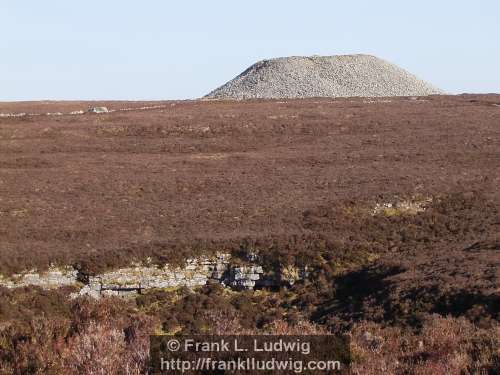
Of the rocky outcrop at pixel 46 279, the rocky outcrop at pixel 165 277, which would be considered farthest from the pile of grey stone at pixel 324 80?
the rocky outcrop at pixel 46 279

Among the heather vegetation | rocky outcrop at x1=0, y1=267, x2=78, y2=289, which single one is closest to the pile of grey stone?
the heather vegetation

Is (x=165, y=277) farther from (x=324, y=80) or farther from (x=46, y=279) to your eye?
(x=324, y=80)

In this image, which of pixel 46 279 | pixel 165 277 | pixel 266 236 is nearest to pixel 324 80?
pixel 266 236

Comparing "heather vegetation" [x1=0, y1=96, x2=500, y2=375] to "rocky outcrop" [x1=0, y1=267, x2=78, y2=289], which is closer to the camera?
"heather vegetation" [x1=0, y1=96, x2=500, y2=375]

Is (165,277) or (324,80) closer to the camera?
(165,277)

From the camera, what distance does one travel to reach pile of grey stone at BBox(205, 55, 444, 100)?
14425cm

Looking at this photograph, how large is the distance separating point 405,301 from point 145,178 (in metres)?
28.3

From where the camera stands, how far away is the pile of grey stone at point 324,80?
473ft

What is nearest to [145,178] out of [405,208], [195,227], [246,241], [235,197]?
[235,197]

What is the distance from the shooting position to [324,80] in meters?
150

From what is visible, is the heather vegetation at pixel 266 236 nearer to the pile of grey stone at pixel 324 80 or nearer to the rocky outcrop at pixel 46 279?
the rocky outcrop at pixel 46 279

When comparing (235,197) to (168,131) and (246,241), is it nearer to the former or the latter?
(246,241)

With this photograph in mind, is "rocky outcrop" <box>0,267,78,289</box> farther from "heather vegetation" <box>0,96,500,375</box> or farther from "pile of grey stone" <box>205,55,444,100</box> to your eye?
"pile of grey stone" <box>205,55,444,100</box>

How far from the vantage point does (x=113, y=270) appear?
100ft
